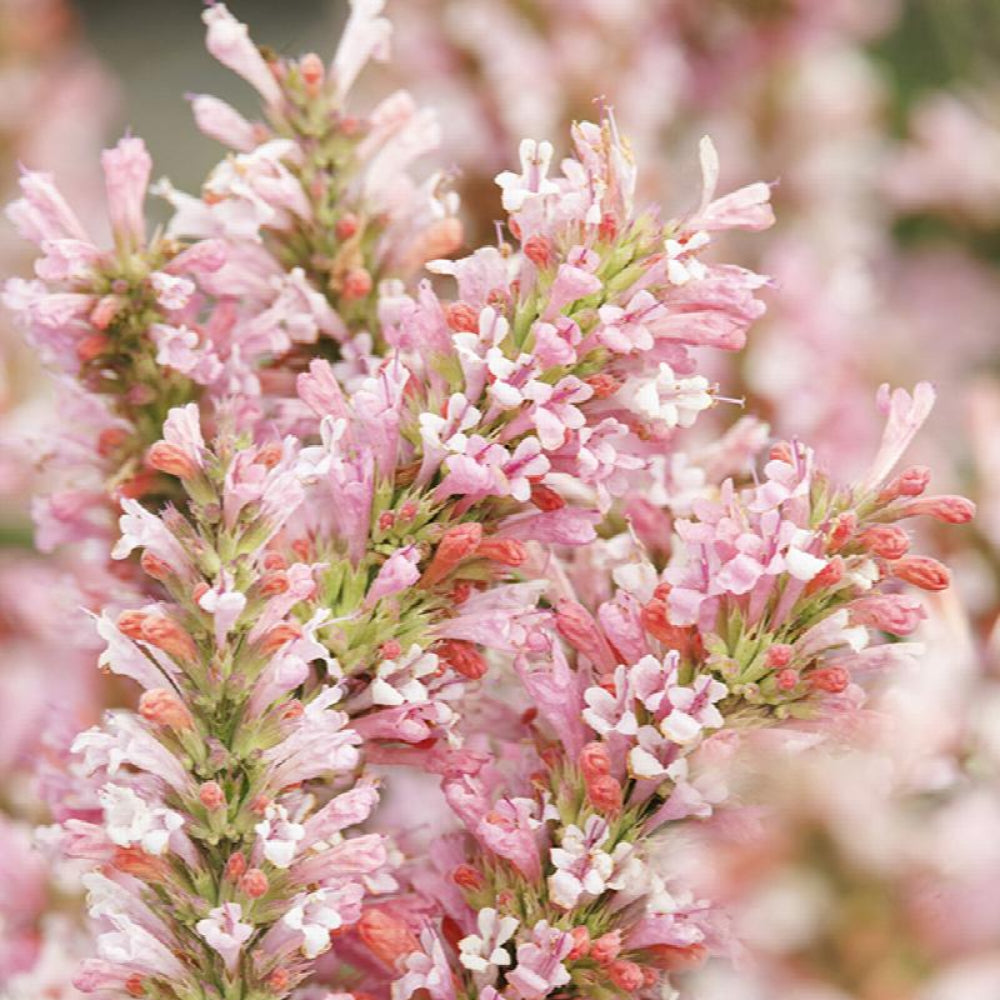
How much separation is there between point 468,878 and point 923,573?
0.40ft

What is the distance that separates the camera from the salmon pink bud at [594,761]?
380mm

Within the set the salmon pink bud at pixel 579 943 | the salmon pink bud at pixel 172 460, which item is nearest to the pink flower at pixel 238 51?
the salmon pink bud at pixel 172 460

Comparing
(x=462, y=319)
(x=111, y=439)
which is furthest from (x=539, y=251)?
(x=111, y=439)

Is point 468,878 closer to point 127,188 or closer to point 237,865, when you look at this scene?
point 237,865

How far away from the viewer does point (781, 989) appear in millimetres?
238

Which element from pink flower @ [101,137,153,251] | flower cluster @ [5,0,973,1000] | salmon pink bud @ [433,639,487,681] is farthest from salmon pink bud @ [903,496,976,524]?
pink flower @ [101,137,153,251]

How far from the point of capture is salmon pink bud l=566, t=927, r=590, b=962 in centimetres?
37

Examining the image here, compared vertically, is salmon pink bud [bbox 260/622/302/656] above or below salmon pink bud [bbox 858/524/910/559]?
below

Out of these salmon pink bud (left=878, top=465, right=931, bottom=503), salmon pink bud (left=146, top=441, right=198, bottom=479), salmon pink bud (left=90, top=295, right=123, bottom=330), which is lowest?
salmon pink bud (left=878, top=465, right=931, bottom=503)

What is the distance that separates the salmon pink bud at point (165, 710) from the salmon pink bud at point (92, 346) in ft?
0.33

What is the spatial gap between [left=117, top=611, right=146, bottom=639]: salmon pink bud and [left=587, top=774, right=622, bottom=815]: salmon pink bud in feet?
0.34

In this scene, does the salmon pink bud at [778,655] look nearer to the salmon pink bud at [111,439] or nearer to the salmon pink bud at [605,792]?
the salmon pink bud at [605,792]

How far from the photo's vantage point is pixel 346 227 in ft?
1.51

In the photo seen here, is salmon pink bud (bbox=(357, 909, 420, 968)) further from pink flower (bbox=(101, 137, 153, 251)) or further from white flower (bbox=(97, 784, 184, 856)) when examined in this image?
pink flower (bbox=(101, 137, 153, 251))
